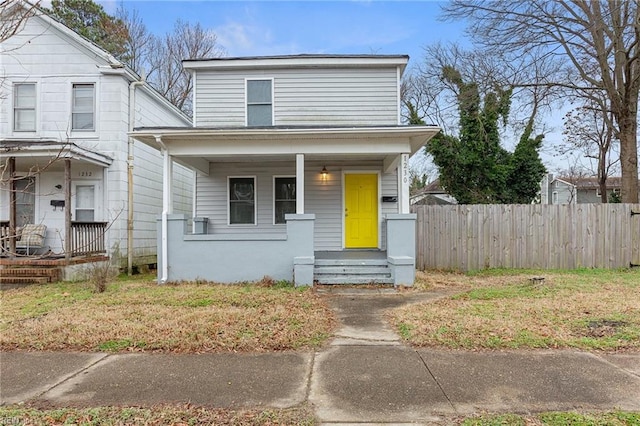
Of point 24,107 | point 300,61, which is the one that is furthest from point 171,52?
point 300,61

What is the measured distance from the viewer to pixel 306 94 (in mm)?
10484

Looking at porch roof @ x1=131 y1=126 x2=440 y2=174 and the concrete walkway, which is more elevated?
porch roof @ x1=131 y1=126 x2=440 y2=174

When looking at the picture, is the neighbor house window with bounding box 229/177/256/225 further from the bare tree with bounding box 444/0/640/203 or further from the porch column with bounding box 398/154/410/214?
the bare tree with bounding box 444/0/640/203

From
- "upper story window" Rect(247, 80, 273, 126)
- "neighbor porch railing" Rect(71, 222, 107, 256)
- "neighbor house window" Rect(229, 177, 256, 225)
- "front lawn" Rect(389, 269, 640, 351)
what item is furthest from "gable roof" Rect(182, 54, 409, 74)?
"front lawn" Rect(389, 269, 640, 351)

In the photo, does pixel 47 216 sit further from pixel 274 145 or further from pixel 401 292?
pixel 401 292

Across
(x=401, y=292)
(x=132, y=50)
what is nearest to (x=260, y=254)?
(x=401, y=292)

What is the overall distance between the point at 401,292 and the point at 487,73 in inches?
454

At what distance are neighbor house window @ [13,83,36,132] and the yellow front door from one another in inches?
350

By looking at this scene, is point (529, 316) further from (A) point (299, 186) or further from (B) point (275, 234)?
(B) point (275, 234)

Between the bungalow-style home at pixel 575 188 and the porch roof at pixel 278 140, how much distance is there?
968 inches

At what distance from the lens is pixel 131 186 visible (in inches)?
409

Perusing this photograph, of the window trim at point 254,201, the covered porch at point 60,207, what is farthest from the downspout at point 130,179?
the window trim at point 254,201

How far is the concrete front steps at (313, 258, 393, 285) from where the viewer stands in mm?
7828

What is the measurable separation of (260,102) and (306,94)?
134 cm
